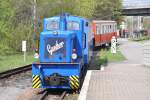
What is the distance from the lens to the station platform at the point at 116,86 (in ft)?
45.2

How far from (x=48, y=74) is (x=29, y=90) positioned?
1.93 meters

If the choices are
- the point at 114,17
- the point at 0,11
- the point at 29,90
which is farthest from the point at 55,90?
the point at 114,17

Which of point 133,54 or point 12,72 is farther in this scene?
point 133,54

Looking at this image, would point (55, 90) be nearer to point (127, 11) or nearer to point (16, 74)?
point (16, 74)

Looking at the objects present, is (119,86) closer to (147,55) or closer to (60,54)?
(60,54)

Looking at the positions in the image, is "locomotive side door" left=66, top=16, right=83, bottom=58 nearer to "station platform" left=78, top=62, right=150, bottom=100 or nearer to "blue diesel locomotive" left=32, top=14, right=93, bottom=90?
"blue diesel locomotive" left=32, top=14, right=93, bottom=90

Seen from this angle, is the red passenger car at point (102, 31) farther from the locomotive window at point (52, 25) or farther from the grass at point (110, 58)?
the locomotive window at point (52, 25)

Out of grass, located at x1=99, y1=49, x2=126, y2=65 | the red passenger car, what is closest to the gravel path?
grass, located at x1=99, y1=49, x2=126, y2=65

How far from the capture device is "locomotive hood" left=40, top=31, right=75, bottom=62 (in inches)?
717

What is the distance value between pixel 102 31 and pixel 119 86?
1174 inches

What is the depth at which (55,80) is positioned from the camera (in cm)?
1756

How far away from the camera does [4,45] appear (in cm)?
4194

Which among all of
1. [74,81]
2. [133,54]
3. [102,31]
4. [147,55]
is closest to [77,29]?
[74,81]

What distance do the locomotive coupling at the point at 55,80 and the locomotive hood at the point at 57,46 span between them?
0.80 metres
